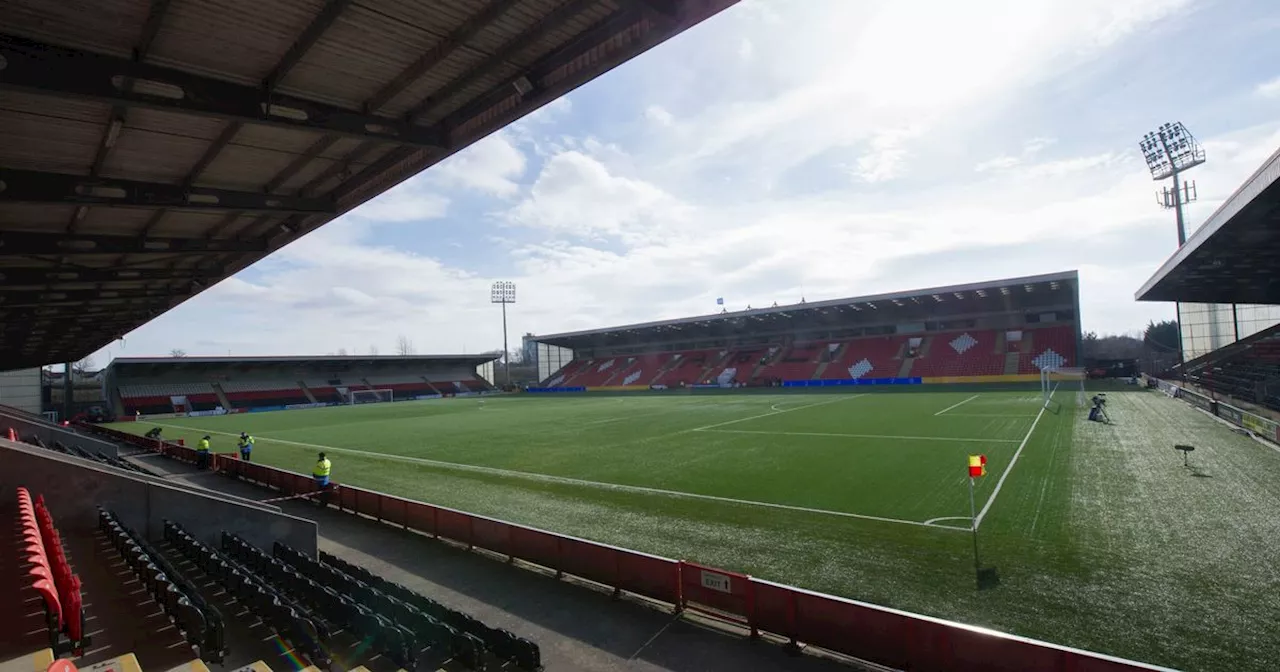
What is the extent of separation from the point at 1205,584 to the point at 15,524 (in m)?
17.9

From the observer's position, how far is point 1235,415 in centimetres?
2206

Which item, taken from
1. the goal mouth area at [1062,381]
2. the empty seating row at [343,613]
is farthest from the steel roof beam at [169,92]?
the goal mouth area at [1062,381]

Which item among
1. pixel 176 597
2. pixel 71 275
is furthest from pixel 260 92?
pixel 71 275

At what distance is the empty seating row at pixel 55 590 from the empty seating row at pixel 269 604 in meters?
1.55

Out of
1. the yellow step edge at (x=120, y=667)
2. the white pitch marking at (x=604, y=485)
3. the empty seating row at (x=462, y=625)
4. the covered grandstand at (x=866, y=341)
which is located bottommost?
the white pitch marking at (x=604, y=485)

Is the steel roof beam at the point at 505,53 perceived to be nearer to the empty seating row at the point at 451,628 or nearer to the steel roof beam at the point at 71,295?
the empty seating row at the point at 451,628

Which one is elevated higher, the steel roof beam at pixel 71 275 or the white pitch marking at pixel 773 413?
the steel roof beam at pixel 71 275

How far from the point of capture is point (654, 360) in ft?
241

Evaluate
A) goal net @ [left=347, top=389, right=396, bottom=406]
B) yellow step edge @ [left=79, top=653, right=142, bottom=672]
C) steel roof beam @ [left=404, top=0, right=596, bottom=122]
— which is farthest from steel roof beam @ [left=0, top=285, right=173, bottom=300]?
goal net @ [left=347, top=389, right=396, bottom=406]

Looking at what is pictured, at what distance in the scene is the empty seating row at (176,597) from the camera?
6.11 metres

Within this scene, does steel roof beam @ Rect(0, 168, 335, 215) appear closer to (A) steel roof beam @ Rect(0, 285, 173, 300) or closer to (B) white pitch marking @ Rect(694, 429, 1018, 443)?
(A) steel roof beam @ Rect(0, 285, 173, 300)

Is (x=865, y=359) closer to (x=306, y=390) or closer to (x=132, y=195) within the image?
(x=132, y=195)

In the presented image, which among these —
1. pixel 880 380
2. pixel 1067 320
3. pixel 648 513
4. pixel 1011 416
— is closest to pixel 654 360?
pixel 880 380

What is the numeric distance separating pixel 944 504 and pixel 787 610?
7.59 metres
